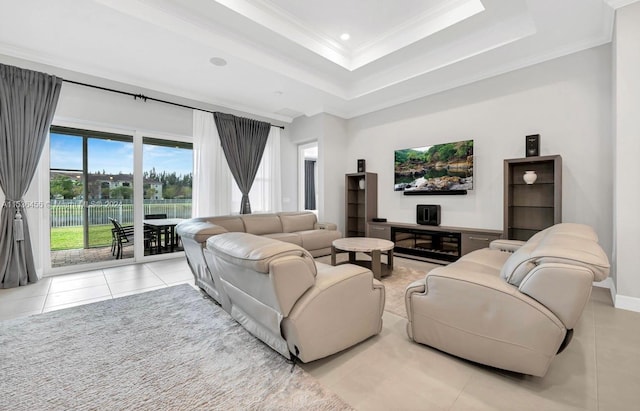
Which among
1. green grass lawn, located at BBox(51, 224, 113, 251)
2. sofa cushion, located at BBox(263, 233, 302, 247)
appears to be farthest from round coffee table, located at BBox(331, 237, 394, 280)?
green grass lawn, located at BBox(51, 224, 113, 251)

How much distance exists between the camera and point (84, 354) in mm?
1964

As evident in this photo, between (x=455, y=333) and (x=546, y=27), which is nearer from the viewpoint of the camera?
(x=455, y=333)

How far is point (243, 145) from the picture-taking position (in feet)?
18.5

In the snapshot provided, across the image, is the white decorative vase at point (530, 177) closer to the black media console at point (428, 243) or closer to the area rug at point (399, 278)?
the black media console at point (428, 243)

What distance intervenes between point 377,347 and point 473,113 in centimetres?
406

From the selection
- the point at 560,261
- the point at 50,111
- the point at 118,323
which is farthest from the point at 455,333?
the point at 50,111

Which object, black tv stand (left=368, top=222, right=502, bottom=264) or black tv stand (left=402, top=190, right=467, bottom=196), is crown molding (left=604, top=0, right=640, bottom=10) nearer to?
black tv stand (left=402, top=190, right=467, bottom=196)

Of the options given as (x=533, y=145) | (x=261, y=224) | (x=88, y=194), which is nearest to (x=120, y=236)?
(x=88, y=194)

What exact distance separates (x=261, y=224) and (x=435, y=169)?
3.21 m

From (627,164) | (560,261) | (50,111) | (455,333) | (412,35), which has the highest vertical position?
(412,35)

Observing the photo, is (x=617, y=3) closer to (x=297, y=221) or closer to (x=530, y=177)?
(x=530, y=177)

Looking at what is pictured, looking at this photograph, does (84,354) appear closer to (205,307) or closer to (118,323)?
(118,323)

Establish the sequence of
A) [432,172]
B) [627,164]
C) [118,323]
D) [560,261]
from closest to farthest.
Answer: [560,261]
[118,323]
[627,164]
[432,172]

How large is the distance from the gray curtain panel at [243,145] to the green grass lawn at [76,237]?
2.29 meters
